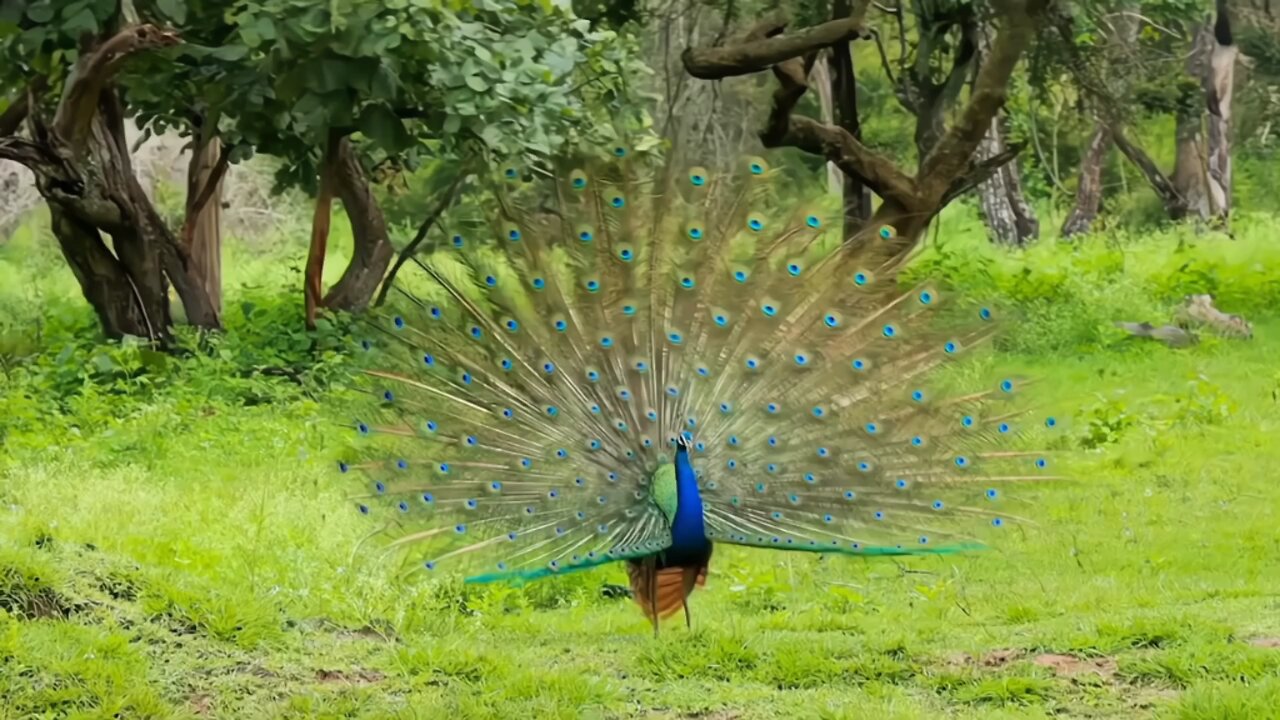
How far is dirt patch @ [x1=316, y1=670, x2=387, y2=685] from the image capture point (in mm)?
4266

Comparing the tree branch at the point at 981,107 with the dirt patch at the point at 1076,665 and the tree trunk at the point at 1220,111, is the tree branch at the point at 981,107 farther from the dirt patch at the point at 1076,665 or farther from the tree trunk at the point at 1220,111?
the tree trunk at the point at 1220,111

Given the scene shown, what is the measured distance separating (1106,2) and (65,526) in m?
8.01

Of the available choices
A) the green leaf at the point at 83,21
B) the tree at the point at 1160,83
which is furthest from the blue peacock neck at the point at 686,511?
the tree at the point at 1160,83

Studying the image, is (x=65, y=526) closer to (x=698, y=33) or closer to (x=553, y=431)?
(x=553, y=431)

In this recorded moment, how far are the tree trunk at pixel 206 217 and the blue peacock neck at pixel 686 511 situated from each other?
619 centimetres

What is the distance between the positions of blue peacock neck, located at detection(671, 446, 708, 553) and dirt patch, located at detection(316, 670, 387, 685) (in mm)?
867

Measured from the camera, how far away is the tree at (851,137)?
8406 mm

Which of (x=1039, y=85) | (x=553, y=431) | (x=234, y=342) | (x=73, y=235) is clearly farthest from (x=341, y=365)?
(x=1039, y=85)

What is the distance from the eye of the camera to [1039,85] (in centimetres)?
1145

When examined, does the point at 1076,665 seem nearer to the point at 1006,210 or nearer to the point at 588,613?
the point at 588,613

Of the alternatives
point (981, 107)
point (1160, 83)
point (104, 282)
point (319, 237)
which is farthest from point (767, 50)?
point (1160, 83)

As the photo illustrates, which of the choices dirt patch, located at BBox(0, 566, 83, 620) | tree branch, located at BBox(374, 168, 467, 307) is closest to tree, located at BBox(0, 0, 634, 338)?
tree branch, located at BBox(374, 168, 467, 307)

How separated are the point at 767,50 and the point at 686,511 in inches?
174

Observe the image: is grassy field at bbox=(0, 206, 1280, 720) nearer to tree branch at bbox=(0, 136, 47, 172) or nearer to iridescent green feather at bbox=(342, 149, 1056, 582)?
iridescent green feather at bbox=(342, 149, 1056, 582)
